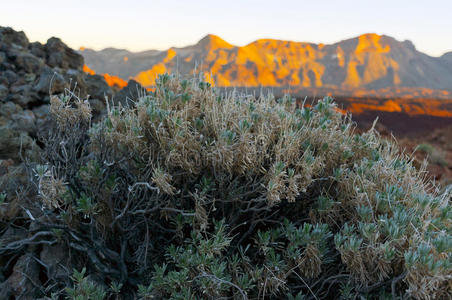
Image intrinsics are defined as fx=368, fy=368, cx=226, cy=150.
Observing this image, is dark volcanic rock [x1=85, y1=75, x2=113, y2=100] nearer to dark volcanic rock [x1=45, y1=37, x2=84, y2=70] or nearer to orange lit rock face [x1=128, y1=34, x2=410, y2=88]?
dark volcanic rock [x1=45, y1=37, x2=84, y2=70]

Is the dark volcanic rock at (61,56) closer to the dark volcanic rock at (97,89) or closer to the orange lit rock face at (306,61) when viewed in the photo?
the dark volcanic rock at (97,89)

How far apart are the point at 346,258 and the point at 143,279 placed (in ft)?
5.69

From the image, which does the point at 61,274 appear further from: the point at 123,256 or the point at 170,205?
the point at 170,205

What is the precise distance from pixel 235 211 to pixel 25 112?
640 centimetres

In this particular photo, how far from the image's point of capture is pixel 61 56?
1377 centimetres

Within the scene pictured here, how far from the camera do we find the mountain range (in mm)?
107188

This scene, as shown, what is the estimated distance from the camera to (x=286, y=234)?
2.95m

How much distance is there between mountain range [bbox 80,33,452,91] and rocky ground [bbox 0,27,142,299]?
8593 centimetres

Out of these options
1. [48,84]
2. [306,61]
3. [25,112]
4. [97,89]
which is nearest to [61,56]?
[97,89]

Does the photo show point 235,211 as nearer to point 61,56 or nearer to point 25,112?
point 25,112

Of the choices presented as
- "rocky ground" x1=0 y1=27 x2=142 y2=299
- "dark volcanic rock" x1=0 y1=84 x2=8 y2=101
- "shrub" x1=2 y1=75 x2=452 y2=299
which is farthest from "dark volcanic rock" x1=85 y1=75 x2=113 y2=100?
"shrub" x1=2 y1=75 x2=452 y2=299

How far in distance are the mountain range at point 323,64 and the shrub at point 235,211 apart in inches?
3799

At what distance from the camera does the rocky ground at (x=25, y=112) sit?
3625 millimetres

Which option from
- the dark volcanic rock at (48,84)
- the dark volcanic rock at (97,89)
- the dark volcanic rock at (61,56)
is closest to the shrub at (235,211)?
the dark volcanic rock at (48,84)
